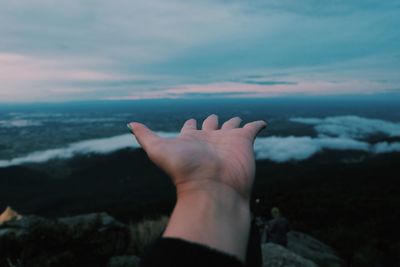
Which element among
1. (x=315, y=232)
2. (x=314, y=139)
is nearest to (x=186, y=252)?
(x=315, y=232)

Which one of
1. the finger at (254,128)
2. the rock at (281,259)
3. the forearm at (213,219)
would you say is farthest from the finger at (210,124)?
the rock at (281,259)

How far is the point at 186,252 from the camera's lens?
76cm

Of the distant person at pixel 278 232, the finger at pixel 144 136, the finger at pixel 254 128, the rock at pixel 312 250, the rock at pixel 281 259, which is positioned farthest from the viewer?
the distant person at pixel 278 232

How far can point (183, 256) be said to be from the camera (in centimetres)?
76

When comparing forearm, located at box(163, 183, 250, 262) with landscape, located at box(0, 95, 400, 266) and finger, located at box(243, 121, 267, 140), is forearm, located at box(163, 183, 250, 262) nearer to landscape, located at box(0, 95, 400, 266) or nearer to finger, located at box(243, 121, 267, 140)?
finger, located at box(243, 121, 267, 140)

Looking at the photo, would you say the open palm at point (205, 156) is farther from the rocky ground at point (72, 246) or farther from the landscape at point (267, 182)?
the landscape at point (267, 182)

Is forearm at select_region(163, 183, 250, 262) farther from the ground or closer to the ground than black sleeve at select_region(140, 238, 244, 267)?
farther from the ground

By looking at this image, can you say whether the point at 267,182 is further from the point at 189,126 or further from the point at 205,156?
the point at 205,156

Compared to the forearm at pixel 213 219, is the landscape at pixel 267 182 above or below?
below

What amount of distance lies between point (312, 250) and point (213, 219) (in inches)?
368

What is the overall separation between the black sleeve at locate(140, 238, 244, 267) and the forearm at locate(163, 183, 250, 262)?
14mm

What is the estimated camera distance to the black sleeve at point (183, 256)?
2.46ft

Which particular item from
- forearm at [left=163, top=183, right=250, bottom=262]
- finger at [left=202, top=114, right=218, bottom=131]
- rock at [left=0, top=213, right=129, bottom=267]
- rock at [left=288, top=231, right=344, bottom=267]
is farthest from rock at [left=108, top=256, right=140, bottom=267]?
forearm at [left=163, top=183, right=250, bottom=262]

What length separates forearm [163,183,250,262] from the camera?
0.80m
